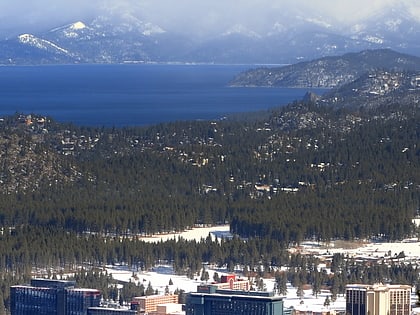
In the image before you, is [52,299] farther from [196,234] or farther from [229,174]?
[229,174]

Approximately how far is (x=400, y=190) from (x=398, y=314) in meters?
54.8

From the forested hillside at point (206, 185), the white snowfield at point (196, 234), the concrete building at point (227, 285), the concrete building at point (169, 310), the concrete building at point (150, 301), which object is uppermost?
the forested hillside at point (206, 185)

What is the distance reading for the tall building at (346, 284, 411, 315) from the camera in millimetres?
86000

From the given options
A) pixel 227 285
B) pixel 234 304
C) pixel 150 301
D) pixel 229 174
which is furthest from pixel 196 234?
pixel 234 304

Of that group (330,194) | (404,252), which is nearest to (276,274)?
(404,252)

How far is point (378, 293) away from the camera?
8619 cm

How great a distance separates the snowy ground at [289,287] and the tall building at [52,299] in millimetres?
8531

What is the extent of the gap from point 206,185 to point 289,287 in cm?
4470

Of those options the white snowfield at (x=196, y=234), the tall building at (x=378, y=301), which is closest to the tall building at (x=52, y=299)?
the tall building at (x=378, y=301)

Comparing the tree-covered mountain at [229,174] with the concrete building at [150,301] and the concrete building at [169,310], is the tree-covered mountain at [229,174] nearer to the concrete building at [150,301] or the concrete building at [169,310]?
the concrete building at [150,301]

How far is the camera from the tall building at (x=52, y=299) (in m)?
88.4

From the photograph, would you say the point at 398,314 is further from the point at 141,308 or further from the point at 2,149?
the point at 2,149

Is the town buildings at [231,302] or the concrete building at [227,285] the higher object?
the concrete building at [227,285]

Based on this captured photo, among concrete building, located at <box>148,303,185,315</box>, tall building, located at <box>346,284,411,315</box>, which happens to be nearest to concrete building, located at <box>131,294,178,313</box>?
concrete building, located at <box>148,303,185,315</box>
